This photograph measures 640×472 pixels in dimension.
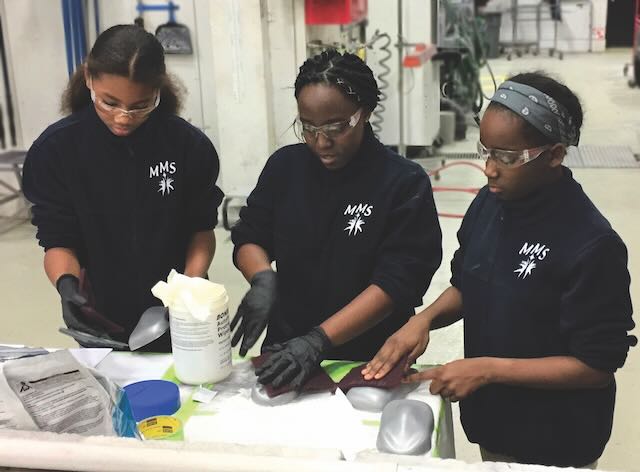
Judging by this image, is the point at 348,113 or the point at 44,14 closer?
the point at 348,113

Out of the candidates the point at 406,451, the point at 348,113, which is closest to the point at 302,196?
the point at 348,113

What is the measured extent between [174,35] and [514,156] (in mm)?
3310

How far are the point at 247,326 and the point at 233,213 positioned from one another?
292cm

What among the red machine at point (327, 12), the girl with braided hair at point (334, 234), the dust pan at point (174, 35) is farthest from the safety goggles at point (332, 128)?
the dust pan at point (174, 35)

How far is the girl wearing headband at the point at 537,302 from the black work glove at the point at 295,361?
0.33 ft

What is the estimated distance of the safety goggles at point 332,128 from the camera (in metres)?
1.47

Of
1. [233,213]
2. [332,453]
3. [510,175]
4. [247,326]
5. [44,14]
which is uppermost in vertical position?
[44,14]

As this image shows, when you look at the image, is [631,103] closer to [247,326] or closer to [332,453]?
[247,326]

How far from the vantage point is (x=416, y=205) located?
153cm

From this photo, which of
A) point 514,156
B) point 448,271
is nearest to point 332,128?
point 514,156

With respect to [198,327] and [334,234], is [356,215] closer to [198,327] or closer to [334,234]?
[334,234]

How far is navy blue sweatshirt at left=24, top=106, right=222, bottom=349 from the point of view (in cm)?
166

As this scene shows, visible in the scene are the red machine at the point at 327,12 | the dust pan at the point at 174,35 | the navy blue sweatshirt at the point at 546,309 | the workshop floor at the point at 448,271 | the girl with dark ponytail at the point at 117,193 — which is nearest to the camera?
the navy blue sweatshirt at the point at 546,309

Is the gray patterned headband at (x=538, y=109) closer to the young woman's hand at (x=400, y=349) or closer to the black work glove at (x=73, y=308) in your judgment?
the young woman's hand at (x=400, y=349)
